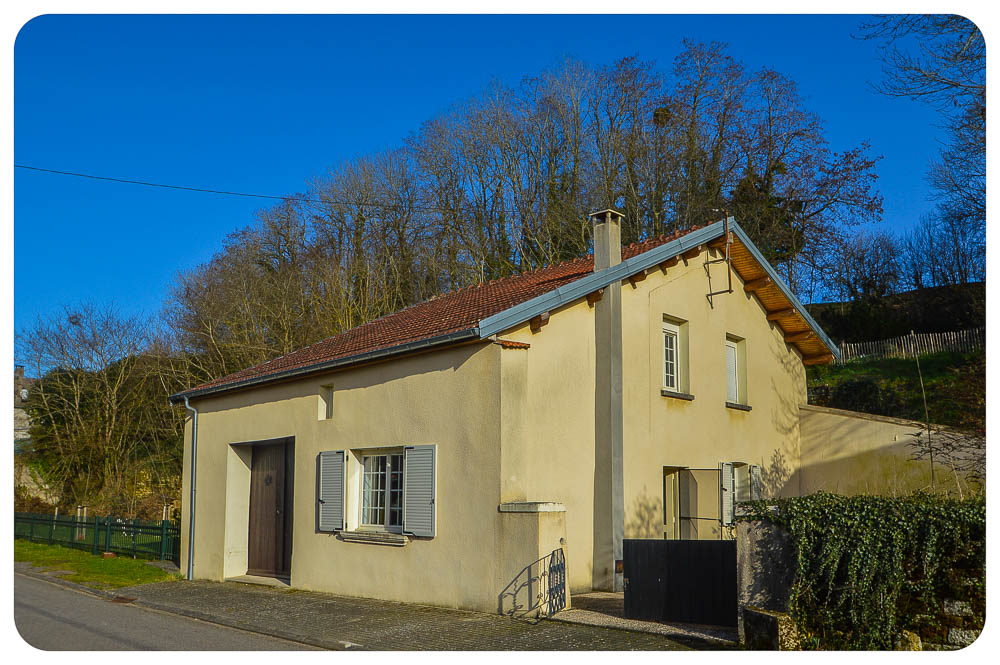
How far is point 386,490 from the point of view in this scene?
12.0m

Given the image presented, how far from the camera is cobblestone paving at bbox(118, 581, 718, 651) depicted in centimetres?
841

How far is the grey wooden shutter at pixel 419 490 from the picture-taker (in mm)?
10984

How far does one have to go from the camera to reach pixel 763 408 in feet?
51.5

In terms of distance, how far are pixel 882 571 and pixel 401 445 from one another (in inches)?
249

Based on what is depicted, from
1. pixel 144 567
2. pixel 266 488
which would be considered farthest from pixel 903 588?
pixel 144 567

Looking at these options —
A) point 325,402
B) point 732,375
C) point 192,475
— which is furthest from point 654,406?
point 192,475

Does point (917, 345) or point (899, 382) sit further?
point (917, 345)

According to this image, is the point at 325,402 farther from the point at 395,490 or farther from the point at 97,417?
the point at 97,417

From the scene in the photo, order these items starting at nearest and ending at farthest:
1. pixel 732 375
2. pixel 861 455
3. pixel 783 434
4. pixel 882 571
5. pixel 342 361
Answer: pixel 882 571
pixel 342 361
pixel 861 455
pixel 732 375
pixel 783 434

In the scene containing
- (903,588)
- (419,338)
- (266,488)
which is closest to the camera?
(903,588)

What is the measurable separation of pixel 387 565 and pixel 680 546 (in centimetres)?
430

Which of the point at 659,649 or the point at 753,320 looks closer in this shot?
the point at 659,649

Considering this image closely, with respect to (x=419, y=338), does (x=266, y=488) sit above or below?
below

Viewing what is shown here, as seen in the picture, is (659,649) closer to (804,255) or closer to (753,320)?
(753,320)
